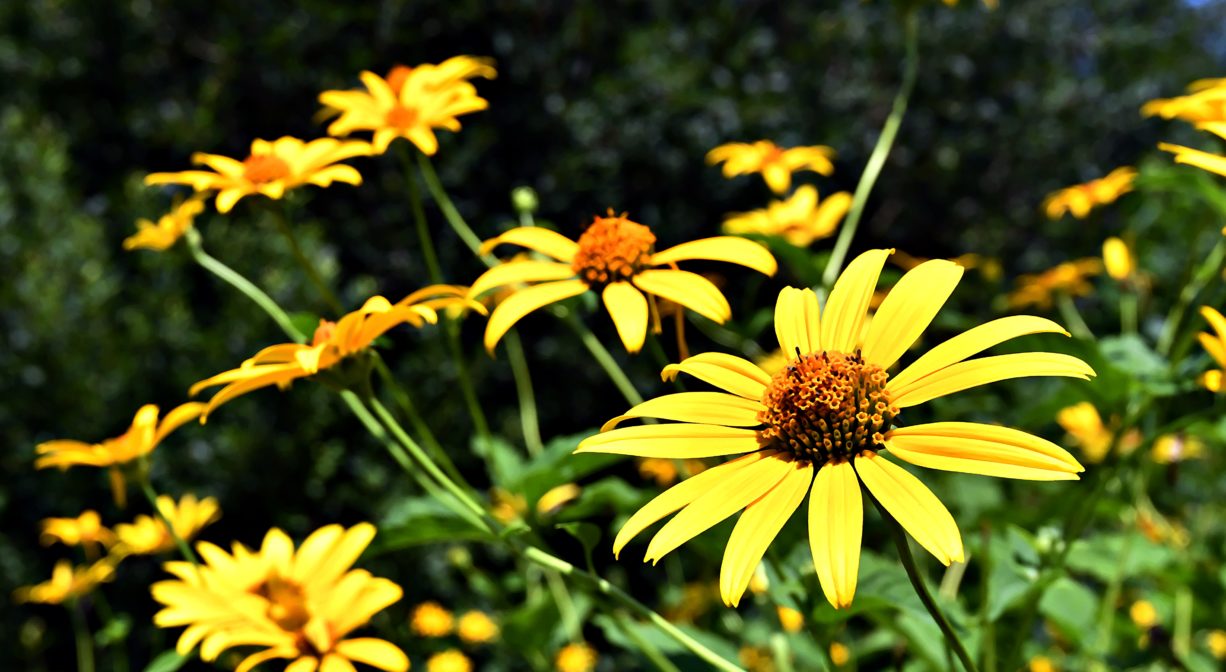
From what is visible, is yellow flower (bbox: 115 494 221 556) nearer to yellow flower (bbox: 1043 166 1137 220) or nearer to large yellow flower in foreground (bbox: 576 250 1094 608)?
A: large yellow flower in foreground (bbox: 576 250 1094 608)

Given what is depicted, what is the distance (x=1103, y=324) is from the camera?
9.30 feet

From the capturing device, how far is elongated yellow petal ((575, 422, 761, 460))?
3.11 ft

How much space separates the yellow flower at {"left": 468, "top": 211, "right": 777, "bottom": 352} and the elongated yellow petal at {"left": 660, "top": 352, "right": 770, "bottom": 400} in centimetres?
6

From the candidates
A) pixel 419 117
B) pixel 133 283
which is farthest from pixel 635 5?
pixel 419 117

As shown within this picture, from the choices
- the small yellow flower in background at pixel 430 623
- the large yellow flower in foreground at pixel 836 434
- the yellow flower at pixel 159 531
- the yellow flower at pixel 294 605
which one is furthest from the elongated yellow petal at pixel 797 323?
the small yellow flower in background at pixel 430 623

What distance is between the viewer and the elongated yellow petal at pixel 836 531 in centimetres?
80

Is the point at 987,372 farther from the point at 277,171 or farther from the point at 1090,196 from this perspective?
the point at 1090,196

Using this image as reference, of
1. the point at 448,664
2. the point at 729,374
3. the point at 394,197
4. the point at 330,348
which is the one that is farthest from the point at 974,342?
the point at 394,197

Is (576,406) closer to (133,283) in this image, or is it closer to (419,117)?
(133,283)

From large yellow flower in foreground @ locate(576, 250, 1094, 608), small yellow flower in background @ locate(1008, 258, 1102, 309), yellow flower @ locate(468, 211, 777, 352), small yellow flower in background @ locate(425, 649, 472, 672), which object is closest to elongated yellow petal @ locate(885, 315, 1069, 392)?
large yellow flower in foreground @ locate(576, 250, 1094, 608)

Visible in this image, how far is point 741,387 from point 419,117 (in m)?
0.84

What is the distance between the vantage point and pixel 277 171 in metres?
1.52

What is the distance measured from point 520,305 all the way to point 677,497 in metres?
0.35

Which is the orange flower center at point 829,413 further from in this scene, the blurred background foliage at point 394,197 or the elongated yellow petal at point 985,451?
the blurred background foliage at point 394,197
